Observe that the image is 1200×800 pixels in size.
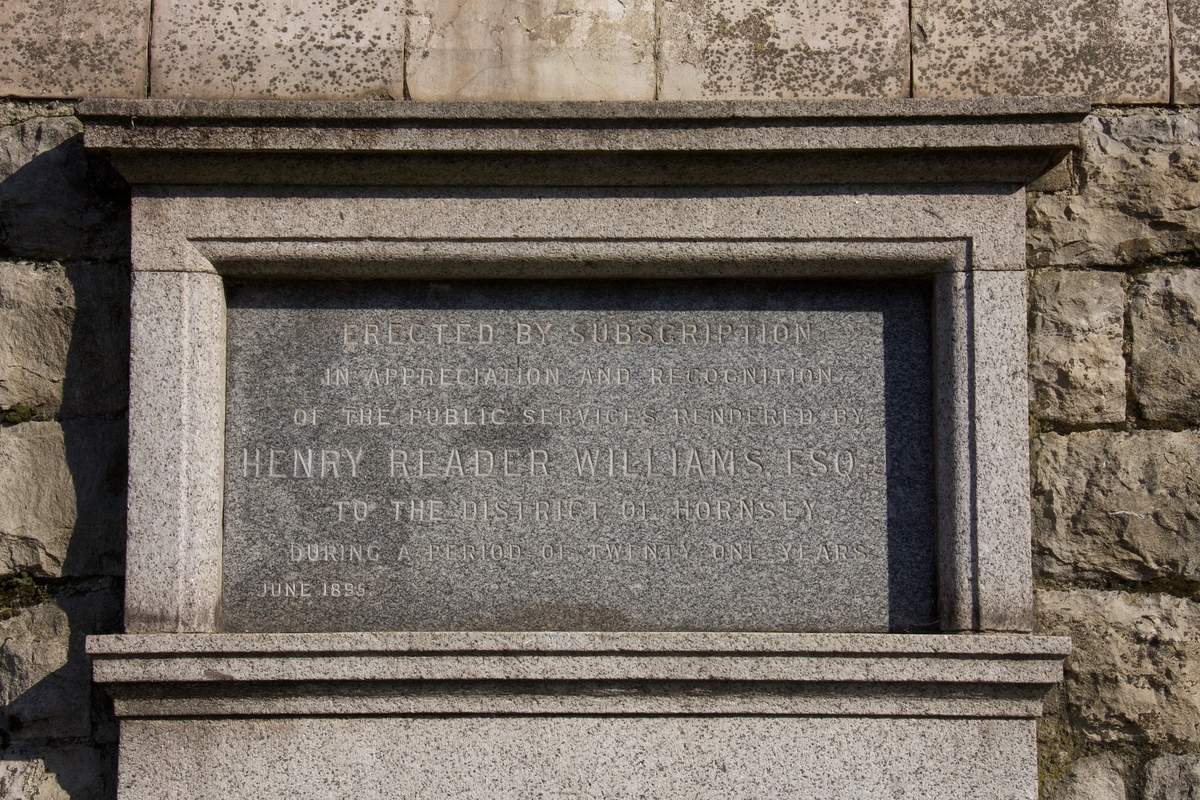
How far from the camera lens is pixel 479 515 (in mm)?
2717

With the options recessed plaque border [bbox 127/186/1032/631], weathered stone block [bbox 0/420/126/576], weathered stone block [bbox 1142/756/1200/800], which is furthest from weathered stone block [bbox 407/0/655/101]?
weathered stone block [bbox 1142/756/1200/800]

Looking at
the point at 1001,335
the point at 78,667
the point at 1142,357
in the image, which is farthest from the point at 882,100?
the point at 78,667

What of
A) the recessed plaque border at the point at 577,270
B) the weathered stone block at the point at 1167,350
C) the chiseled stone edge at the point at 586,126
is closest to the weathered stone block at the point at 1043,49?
the chiseled stone edge at the point at 586,126

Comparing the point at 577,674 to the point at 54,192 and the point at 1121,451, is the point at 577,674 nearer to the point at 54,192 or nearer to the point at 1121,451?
the point at 1121,451

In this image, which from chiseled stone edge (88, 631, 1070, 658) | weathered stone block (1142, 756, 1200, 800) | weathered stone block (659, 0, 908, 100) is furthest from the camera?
weathered stone block (659, 0, 908, 100)

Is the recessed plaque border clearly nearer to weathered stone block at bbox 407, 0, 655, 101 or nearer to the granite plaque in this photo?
the granite plaque

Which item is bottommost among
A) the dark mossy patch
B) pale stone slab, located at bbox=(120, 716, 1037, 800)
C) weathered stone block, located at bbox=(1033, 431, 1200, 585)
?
pale stone slab, located at bbox=(120, 716, 1037, 800)

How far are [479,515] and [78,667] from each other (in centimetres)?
127

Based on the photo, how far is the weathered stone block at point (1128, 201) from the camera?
9.05 feet

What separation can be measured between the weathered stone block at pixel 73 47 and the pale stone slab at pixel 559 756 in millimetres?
1898

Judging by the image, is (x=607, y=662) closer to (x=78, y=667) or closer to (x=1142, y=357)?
A: (x=78, y=667)

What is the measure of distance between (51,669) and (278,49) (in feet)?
6.45

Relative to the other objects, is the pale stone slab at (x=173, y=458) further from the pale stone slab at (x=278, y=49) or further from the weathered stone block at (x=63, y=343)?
the pale stone slab at (x=278, y=49)

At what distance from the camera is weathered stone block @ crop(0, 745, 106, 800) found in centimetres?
270
